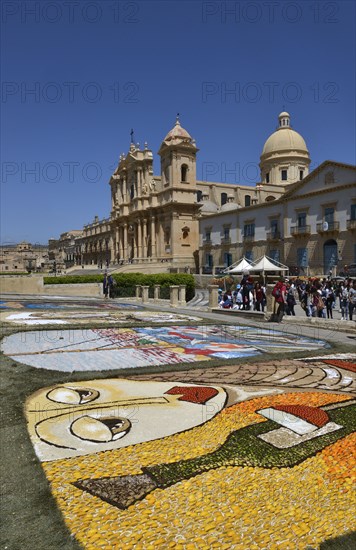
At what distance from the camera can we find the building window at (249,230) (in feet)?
153

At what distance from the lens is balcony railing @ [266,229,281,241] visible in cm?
4318

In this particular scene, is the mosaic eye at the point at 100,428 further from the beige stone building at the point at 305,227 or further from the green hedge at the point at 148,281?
the beige stone building at the point at 305,227

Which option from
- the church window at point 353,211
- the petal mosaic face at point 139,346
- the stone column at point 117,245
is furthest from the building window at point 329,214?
the stone column at point 117,245

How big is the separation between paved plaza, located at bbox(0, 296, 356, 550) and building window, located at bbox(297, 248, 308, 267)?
32.5 metres

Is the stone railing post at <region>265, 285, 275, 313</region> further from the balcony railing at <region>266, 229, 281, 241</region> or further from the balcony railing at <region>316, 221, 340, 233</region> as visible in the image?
the balcony railing at <region>266, 229, 281, 241</region>

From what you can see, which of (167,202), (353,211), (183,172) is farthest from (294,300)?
(183,172)

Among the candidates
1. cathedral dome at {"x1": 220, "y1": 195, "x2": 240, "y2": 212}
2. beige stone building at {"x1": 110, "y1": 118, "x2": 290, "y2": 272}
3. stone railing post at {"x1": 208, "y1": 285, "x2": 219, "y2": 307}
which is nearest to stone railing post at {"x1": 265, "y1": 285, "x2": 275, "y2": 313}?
stone railing post at {"x1": 208, "y1": 285, "x2": 219, "y2": 307}

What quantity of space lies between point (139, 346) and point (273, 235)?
35132 millimetres

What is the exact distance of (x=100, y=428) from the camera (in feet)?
16.7

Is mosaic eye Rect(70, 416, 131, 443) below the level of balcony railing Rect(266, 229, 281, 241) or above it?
below

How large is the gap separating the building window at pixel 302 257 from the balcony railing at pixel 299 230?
5.00 ft

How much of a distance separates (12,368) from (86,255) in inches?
3306

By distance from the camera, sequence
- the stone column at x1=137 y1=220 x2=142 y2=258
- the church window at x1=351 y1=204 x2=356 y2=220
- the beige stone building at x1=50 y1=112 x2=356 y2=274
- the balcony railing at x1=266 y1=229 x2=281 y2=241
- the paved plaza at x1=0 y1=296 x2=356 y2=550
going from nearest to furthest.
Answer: the paved plaza at x1=0 y1=296 x2=356 y2=550 → the church window at x1=351 y1=204 x2=356 y2=220 → the beige stone building at x1=50 y1=112 x2=356 y2=274 → the balcony railing at x1=266 y1=229 x2=281 y2=241 → the stone column at x1=137 y1=220 x2=142 y2=258

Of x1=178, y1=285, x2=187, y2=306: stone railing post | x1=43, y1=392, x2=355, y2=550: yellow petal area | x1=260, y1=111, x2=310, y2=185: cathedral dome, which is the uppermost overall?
x1=260, y1=111, x2=310, y2=185: cathedral dome
